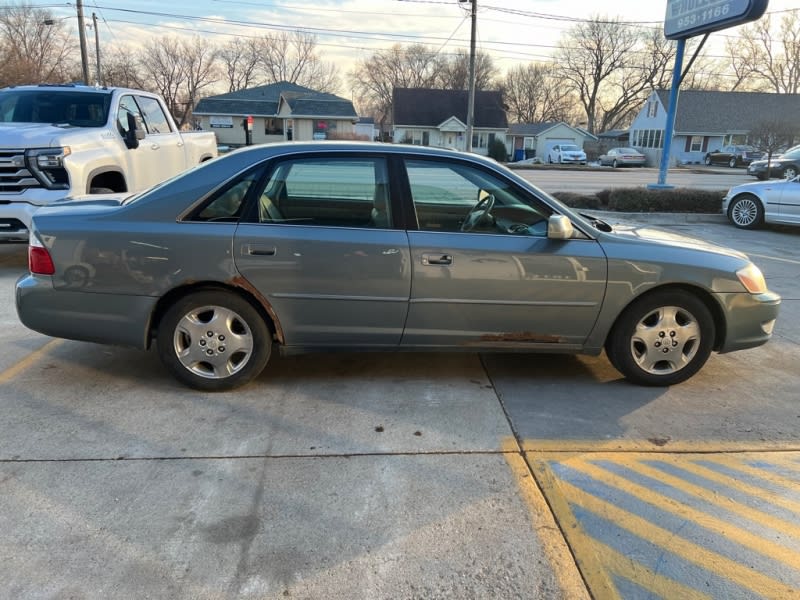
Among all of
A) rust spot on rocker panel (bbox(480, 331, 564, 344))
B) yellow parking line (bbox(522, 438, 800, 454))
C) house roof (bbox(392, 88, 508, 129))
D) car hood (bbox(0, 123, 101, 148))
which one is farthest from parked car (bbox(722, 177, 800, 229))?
house roof (bbox(392, 88, 508, 129))

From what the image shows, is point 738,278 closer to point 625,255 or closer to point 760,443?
point 625,255

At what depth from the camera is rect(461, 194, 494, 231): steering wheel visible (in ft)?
12.6

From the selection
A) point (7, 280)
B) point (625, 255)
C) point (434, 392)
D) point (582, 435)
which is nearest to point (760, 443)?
A: point (582, 435)

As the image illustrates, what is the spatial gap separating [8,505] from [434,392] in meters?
2.44

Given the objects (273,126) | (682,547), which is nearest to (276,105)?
(273,126)

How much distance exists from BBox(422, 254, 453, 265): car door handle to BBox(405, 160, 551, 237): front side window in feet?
0.63

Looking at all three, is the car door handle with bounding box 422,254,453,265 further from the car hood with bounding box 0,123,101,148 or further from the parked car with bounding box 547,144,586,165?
the parked car with bounding box 547,144,586,165

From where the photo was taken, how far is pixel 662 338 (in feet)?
13.1

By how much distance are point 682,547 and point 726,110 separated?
58326mm

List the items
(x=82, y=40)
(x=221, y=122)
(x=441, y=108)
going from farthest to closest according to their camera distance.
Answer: (x=441, y=108)
(x=221, y=122)
(x=82, y=40)

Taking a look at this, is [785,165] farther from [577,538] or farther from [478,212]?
[577,538]

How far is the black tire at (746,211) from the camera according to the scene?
11.7 metres

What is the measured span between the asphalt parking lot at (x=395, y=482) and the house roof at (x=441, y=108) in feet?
175

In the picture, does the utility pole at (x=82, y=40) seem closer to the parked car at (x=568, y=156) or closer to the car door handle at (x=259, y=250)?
the car door handle at (x=259, y=250)
